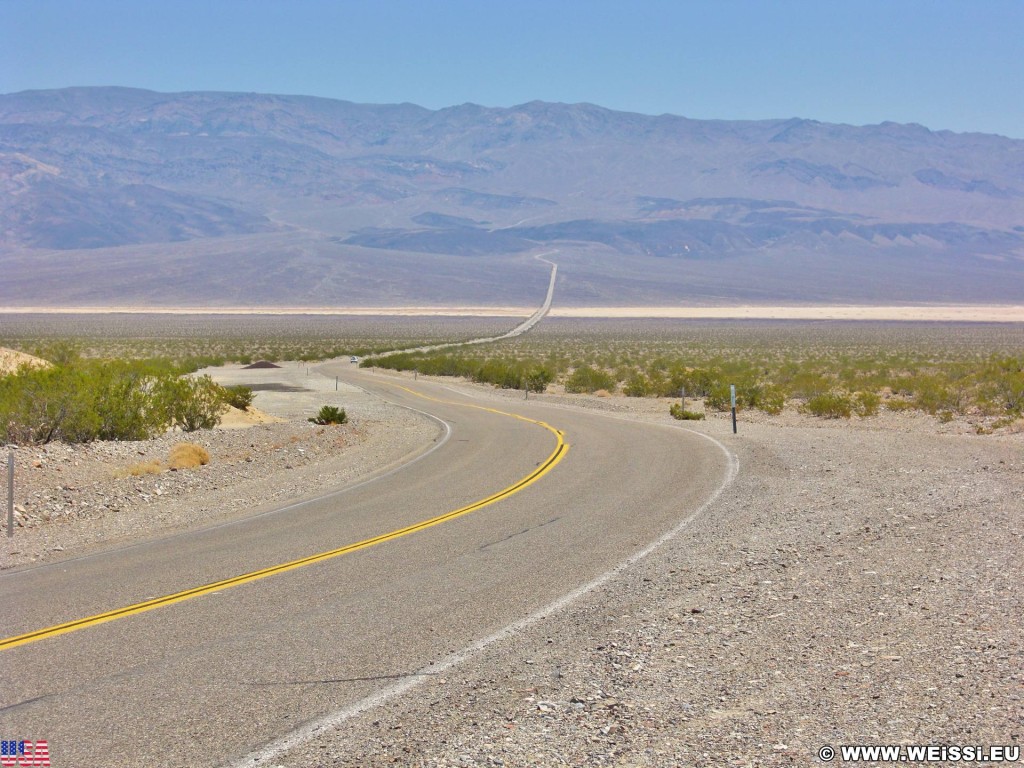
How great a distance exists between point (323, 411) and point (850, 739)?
901 inches

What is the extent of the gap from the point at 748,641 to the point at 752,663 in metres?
0.48

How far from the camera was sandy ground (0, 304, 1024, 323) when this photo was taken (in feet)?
539

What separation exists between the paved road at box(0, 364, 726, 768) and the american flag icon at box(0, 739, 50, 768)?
82 mm

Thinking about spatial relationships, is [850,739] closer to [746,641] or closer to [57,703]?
[746,641]

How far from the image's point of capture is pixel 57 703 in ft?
20.9

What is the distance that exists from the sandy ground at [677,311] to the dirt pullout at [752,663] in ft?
496

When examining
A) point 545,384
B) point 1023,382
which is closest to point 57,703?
point 1023,382

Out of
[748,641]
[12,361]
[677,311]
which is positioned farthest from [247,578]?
[677,311]

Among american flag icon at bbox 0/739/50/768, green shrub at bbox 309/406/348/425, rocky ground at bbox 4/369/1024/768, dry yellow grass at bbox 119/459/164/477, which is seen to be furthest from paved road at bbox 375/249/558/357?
american flag icon at bbox 0/739/50/768

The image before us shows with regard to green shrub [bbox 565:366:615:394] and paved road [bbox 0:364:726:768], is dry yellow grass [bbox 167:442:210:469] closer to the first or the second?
paved road [bbox 0:364:726:768]

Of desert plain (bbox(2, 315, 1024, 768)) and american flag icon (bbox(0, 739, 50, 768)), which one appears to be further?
desert plain (bbox(2, 315, 1024, 768))

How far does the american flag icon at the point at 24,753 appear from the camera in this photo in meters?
5.51

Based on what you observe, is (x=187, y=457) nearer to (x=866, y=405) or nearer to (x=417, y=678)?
(x=417, y=678)

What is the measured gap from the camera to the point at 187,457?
60.8 feet
